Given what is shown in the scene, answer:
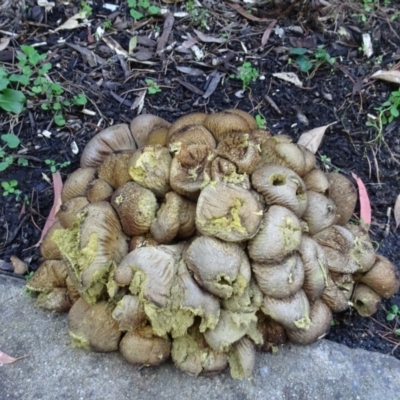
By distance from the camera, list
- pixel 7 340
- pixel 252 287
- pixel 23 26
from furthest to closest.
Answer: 1. pixel 23 26
2. pixel 7 340
3. pixel 252 287

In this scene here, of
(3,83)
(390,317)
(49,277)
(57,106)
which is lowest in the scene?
(390,317)

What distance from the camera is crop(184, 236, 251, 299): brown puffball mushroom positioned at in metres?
2.02

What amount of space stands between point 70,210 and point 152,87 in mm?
1381

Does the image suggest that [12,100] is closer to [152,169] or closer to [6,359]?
[152,169]

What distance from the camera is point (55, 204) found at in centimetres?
293

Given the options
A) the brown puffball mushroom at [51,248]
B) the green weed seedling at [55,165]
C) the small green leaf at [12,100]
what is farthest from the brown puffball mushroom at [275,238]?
the small green leaf at [12,100]

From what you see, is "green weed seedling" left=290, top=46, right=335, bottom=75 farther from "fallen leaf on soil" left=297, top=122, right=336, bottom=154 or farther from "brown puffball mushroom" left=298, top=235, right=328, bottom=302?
"brown puffball mushroom" left=298, top=235, right=328, bottom=302

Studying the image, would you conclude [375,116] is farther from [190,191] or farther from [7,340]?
[7,340]

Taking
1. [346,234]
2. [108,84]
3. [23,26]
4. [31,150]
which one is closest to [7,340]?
[31,150]

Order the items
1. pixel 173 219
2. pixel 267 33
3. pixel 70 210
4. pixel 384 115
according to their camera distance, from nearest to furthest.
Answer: pixel 173 219 < pixel 70 210 < pixel 384 115 < pixel 267 33

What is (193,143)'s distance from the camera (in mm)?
2238

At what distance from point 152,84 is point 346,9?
162cm

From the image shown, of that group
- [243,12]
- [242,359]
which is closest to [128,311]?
[242,359]

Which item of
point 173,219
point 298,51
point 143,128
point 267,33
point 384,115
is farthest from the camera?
point 267,33
